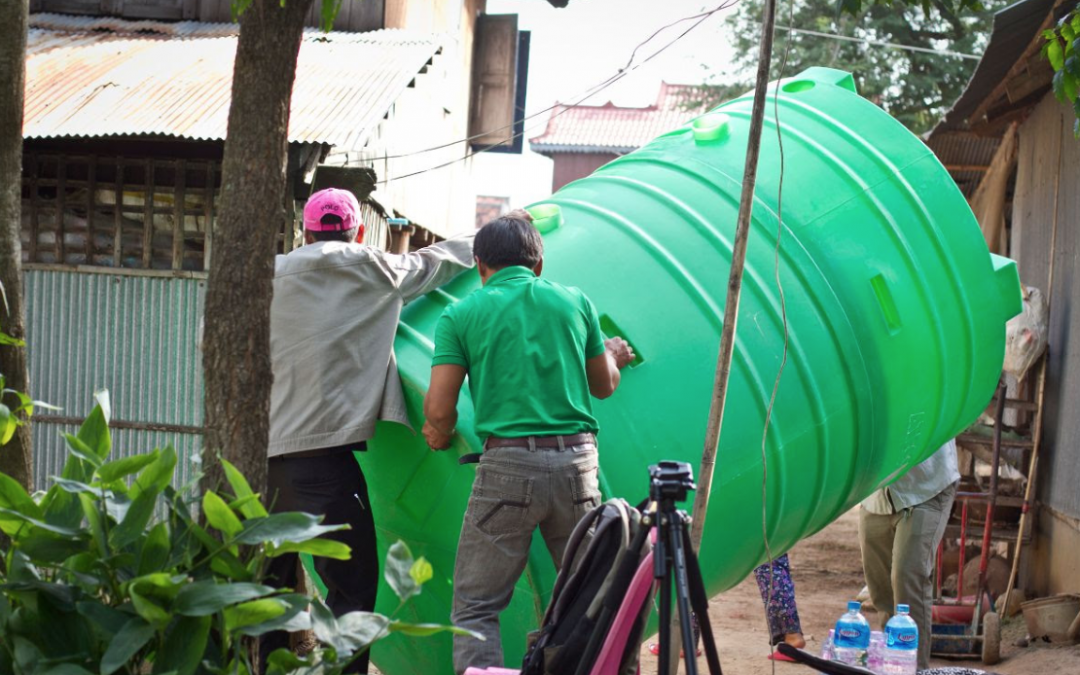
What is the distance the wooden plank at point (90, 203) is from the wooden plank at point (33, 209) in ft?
0.95

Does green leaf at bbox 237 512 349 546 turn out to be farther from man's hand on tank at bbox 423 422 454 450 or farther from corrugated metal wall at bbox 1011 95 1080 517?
corrugated metal wall at bbox 1011 95 1080 517

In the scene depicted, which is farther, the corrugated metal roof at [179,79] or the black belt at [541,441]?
the corrugated metal roof at [179,79]

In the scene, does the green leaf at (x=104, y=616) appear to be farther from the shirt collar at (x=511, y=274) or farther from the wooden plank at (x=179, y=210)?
the wooden plank at (x=179, y=210)

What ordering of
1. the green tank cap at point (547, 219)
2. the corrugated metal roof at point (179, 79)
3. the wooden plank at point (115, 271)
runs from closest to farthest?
the green tank cap at point (547, 219) < the corrugated metal roof at point (179, 79) < the wooden plank at point (115, 271)

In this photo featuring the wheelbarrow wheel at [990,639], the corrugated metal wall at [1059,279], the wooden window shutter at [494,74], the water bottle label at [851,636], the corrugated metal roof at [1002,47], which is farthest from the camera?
the wooden window shutter at [494,74]

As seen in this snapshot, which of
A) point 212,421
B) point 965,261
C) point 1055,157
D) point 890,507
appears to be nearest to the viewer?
point 212,421

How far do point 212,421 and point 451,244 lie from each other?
4.80ft

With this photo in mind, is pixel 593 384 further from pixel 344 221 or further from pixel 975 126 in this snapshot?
pixel 975 126

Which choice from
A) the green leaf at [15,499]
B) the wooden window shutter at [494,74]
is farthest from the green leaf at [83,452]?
the wooden window shutter at [494,74]

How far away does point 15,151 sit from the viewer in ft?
9.77

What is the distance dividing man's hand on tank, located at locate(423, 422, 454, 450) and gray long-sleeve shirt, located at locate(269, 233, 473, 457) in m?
0.19

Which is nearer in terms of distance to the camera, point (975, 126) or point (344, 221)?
point (344, 221)

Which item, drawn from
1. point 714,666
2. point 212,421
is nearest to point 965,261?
point 714,666

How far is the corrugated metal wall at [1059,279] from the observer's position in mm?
6484
